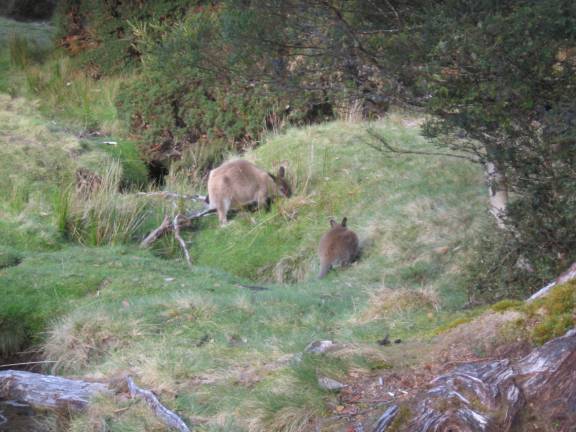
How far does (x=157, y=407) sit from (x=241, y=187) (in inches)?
286

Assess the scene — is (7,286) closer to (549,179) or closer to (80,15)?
(549,179)

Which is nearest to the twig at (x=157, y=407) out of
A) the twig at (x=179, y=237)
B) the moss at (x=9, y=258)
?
the moss at (x=9, y=258)

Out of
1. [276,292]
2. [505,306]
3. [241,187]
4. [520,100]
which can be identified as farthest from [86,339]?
[241,187]

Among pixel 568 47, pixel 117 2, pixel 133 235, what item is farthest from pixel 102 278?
pixel 117 2

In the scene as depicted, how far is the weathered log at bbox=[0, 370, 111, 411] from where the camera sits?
6578 mm

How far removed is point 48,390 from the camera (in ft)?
22.3

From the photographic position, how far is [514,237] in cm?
754

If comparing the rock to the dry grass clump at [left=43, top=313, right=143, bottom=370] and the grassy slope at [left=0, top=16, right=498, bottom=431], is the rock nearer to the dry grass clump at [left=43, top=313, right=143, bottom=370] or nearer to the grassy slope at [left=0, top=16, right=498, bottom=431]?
the grassy slope at [left=0, top=16, right=498, bottom=431]

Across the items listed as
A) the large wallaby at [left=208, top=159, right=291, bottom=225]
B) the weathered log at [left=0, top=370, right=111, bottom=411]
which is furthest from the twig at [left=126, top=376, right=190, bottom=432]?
the large wallaby at [left=208, top=159, right=291, bottom=225]

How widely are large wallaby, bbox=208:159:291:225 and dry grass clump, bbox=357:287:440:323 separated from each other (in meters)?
5.12

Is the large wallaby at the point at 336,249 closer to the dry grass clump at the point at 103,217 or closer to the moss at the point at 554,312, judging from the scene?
the dry grass clump at the point at 103,217

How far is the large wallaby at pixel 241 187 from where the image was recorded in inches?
512

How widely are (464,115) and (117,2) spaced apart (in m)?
14.8

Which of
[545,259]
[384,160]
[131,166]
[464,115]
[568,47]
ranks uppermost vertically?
[568,47]
